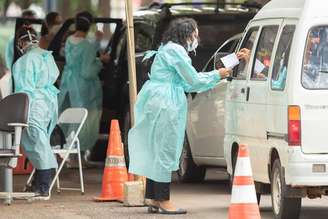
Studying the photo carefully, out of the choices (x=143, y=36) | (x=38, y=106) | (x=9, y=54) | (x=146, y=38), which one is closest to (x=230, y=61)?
(x=38, y=106)

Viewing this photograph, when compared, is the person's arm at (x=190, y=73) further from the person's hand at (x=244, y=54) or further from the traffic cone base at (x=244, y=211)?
the traffic cone base at (x=244, y=211)

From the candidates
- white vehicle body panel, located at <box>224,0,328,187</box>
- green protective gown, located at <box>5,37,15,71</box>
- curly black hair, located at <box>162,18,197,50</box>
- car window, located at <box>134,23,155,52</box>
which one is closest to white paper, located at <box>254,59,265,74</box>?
white vehicle body panel, located at <box>224,0,328,187</box>

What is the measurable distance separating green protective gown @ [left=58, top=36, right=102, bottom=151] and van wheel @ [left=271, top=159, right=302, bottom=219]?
22.1ft

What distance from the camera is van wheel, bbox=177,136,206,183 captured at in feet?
49.3

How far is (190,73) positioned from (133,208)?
163 cm

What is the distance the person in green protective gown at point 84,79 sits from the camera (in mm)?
17688

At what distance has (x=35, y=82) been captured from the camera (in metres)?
13.6

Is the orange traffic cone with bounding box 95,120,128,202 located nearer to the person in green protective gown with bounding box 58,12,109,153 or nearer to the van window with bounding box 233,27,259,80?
the van window with bounding box 233,27,259,80

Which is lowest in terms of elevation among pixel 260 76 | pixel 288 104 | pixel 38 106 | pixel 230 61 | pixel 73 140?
pixel 73 140

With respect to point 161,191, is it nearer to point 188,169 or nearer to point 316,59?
point 316,59

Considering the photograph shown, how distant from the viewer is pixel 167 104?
11.9 m

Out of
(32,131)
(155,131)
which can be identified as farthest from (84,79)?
(155,131)

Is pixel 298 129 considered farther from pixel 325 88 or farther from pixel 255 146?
pixel 255 146

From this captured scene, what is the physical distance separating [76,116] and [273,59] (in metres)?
3.79
